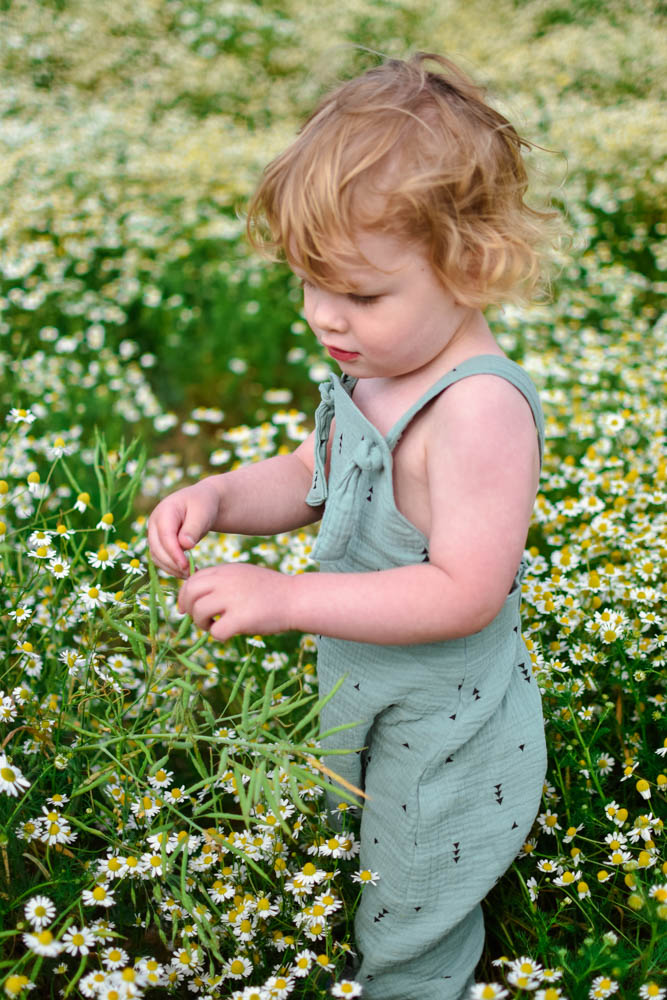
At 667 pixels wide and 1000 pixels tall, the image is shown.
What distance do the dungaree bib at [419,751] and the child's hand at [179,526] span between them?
210 millimetres

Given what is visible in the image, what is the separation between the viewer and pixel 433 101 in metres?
1.38

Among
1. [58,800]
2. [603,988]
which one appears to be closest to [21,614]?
Result: [58,800]

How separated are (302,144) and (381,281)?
10.9 inches

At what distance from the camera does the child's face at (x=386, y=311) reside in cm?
134

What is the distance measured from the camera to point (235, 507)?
1720mm

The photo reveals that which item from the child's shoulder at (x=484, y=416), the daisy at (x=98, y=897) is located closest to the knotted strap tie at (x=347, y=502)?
the child's shoulder at (x=484, y=416)

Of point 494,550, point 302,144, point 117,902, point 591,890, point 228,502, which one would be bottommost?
point 591,890

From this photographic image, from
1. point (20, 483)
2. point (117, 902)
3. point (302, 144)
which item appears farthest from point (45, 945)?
point (20, 483)

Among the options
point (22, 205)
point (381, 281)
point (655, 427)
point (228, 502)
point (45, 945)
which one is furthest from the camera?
point (22, 205)

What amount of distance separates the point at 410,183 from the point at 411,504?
1.67ft

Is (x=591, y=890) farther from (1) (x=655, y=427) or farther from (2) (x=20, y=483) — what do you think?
(2) (x=20, y=483)

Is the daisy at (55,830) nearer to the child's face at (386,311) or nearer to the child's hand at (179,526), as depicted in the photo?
the child's hand at (179,526)

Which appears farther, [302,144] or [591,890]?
[591,890]

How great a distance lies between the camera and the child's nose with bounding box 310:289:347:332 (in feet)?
4.59
